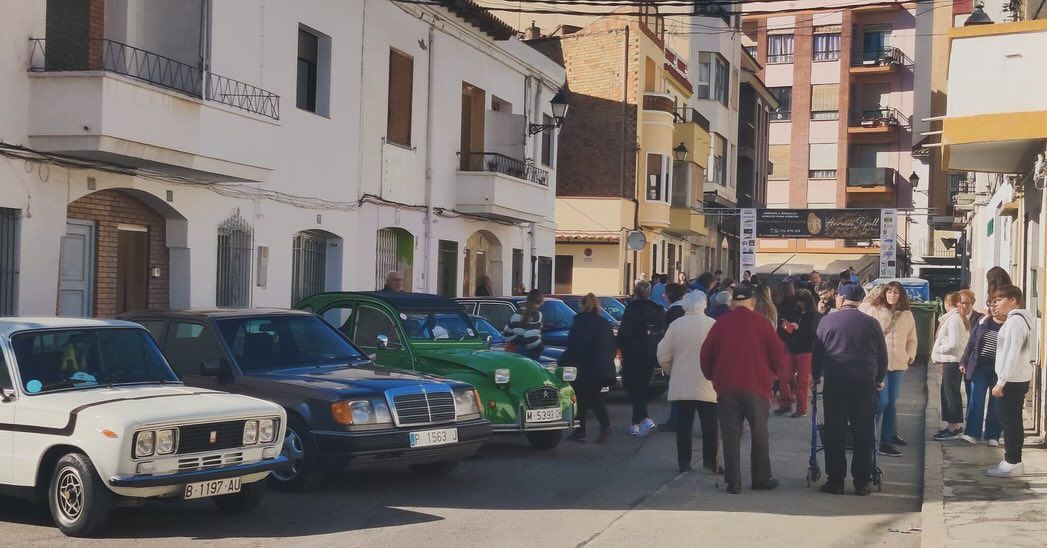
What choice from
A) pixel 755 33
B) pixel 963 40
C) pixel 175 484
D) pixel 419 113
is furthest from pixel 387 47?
pixel 755 33

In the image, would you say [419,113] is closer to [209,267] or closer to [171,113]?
[209,267]

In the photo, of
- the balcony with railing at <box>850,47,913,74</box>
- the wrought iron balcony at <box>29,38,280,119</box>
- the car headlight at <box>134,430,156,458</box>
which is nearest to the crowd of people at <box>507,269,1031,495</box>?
the car headlight at <box>134,430,156,458</box>

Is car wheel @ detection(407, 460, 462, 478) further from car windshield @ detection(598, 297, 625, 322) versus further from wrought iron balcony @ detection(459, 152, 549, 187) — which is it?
wrought iron balcony @ detection(459, 152, 549, 187)

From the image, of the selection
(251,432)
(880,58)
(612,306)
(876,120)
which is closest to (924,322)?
(612,306)

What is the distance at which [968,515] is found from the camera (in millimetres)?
9609

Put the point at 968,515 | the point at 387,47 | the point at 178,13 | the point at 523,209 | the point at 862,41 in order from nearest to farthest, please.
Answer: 1. the point at 968,515
2. the point at 178,13
3. the point at 387,47
4. the point at 523,209
5. the point at 862,41

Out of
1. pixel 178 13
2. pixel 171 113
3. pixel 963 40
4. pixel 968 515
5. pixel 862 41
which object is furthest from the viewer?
pixel 862 41

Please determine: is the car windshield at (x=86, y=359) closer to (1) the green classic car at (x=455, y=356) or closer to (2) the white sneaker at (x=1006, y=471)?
(1) the green classic car at (x=455, y=356)

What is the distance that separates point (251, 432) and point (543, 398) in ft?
14.7

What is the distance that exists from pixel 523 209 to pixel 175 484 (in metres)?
21.6

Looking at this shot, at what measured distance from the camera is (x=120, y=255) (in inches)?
680

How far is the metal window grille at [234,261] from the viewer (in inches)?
749

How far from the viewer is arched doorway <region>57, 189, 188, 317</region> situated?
52.8 feet

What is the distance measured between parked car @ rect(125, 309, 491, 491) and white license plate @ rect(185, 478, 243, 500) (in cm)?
92
